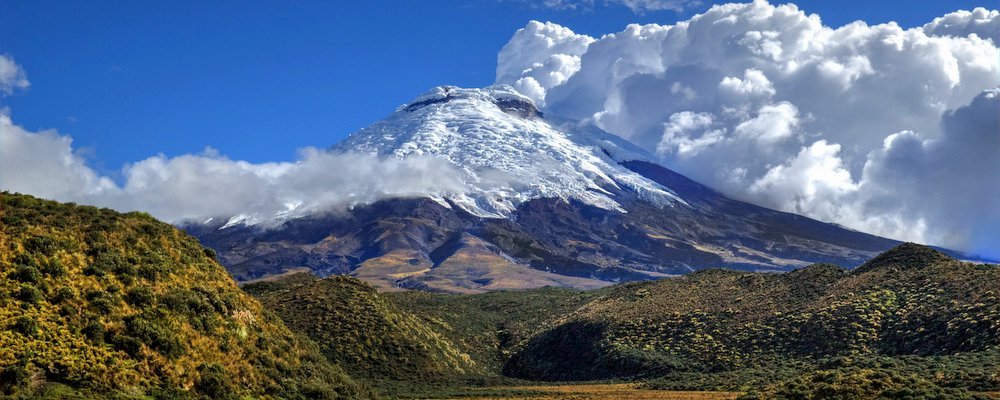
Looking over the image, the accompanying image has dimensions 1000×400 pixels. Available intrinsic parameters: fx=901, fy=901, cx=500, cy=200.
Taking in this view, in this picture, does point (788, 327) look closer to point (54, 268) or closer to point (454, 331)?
point (454, 331)

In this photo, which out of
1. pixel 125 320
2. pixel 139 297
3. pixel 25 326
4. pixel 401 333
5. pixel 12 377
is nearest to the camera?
pixel 12 377

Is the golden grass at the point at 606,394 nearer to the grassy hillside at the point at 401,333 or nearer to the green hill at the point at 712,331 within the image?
the green hill at the point at 712,331

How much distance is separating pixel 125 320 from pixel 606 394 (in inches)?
1669

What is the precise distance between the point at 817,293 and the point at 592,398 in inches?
1770

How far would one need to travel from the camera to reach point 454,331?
12031cm

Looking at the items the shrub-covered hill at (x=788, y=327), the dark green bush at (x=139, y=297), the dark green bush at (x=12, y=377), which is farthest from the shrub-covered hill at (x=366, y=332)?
the dark green bush at (x=12, y=377)

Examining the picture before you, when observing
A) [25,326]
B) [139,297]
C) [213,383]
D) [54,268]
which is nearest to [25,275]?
[54,268]

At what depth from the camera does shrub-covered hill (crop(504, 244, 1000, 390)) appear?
80.8m

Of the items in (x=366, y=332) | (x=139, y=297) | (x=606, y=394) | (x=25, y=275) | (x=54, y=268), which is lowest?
(x=606, y=394)

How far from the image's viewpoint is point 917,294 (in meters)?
96.4

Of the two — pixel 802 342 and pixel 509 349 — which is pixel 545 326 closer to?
pixel 509 349

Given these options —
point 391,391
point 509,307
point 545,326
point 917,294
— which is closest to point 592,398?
point 391,391

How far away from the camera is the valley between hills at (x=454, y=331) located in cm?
4922

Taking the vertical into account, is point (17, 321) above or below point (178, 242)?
below
